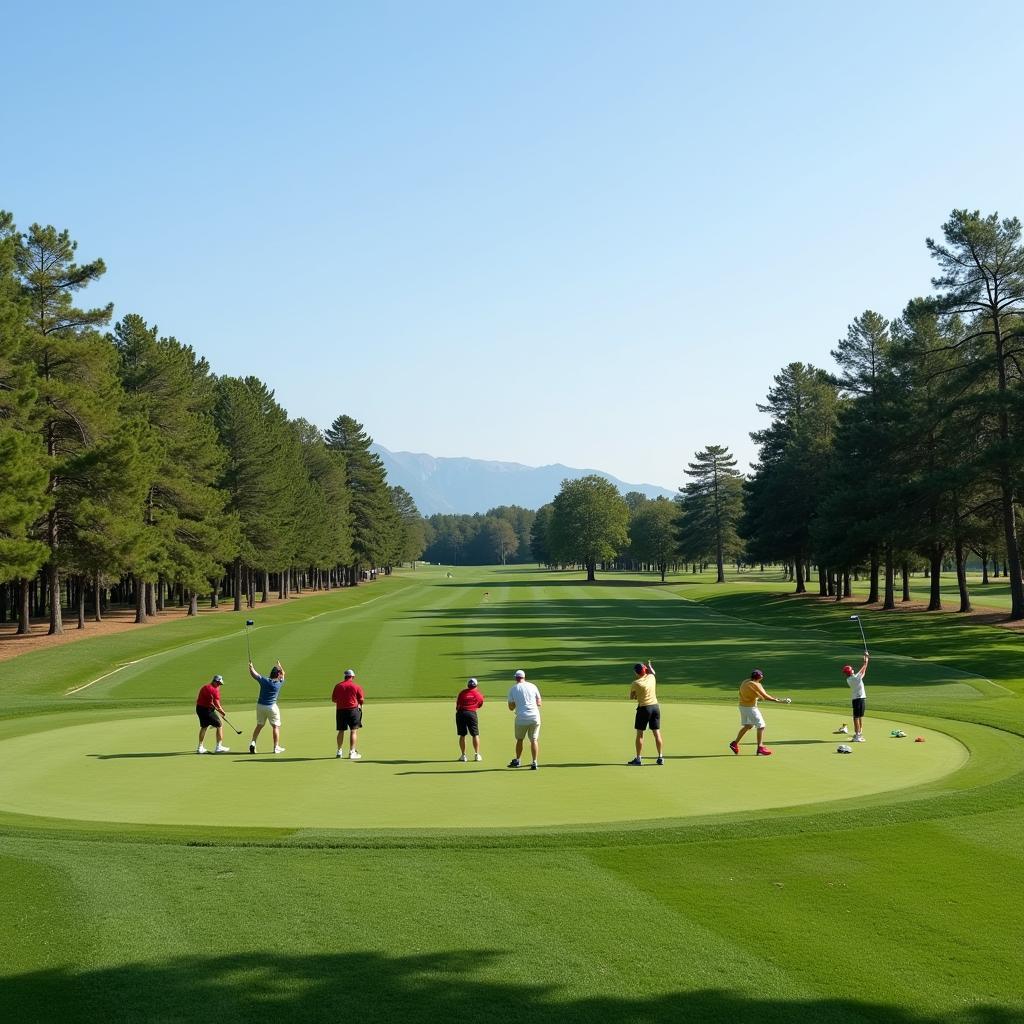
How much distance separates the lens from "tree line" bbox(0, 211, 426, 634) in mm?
43156

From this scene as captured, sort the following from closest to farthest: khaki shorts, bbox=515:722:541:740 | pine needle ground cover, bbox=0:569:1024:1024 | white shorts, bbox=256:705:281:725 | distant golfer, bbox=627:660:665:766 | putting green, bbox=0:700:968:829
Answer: pine needle ground cover, bbox=0:569:1024:1024 < putting green, bbox=0:700:968:829 < khaki shorts, bbox=515:722:541:740 < distant golfer, bbox=627:660:665:766 < white shorts, bbox=256:705:281:725

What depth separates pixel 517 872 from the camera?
12305mm

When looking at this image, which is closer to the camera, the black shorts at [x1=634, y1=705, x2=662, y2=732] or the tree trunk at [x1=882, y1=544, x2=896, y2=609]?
the black shorts at [x1=634, y1=705, x2=662, y2=732]

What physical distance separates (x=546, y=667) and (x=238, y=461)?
4876cm

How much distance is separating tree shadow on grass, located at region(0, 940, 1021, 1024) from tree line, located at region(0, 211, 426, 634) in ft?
110

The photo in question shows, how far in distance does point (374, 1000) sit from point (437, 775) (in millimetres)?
10164

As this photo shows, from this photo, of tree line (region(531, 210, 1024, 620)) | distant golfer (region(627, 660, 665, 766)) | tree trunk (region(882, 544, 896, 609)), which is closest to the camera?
distant golfer (region(627, 660, 665, 766))

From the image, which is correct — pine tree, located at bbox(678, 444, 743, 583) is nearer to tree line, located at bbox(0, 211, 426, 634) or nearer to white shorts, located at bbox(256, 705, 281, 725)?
tree line, located at bbox(0, 211, 426, 634)

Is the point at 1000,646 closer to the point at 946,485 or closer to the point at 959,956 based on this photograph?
the point at 946,485

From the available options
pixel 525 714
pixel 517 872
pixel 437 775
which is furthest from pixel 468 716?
pixel 517 872

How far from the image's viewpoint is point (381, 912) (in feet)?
35.5

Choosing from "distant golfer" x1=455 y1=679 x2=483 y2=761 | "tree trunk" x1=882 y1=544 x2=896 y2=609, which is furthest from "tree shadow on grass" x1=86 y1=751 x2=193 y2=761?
"tree trunk" x1=882 y1=544 x2=896 y2=609

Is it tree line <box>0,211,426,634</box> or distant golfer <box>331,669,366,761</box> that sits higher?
tree line <box>0,211,426,634</box>

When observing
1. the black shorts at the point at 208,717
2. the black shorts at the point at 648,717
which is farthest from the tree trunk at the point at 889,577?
the black shorts at the point at 208,717
